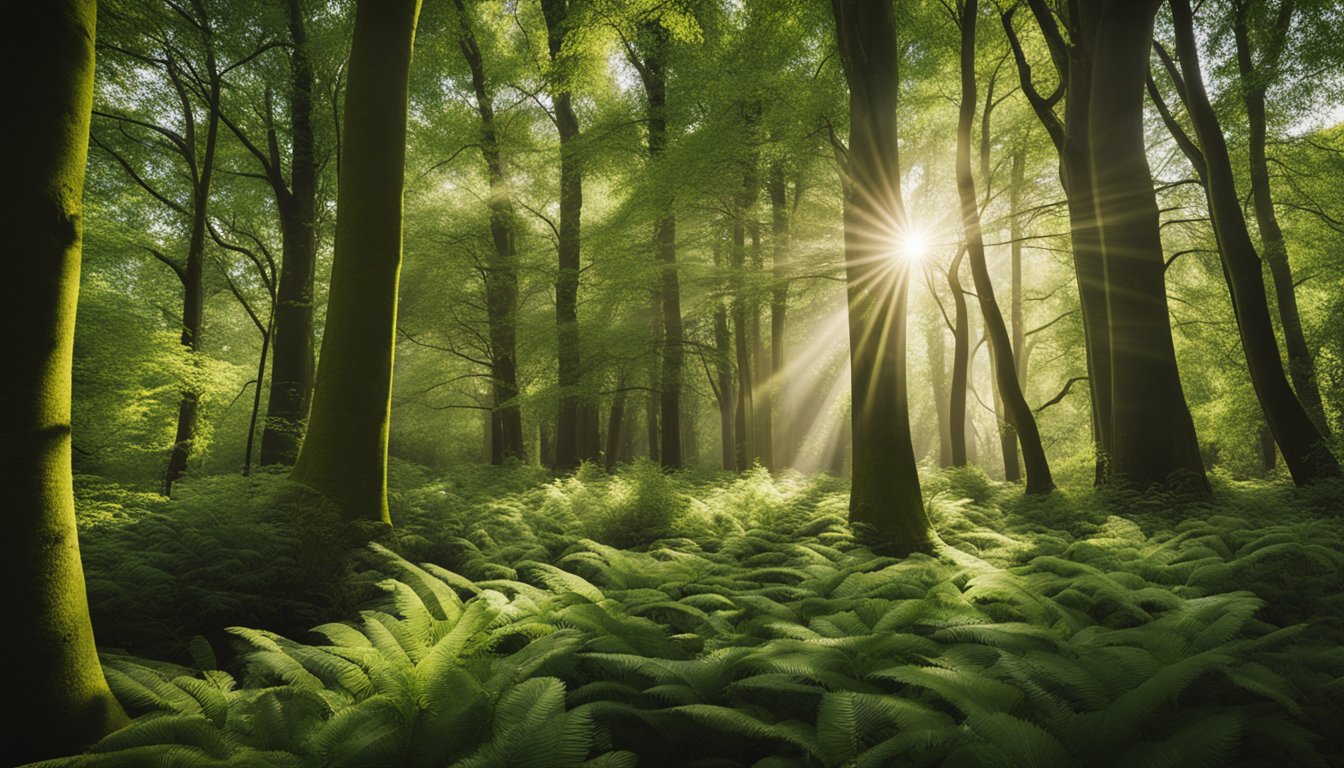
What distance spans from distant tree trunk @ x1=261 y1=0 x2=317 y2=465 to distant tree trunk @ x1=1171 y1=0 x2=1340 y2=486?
47.9 ft

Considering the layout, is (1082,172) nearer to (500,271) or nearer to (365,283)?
(365,283)

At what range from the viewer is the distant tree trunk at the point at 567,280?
14.6m

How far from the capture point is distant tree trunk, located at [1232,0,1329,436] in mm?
10234

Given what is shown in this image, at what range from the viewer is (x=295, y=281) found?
1172cm

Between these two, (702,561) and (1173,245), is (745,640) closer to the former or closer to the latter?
(702,561)

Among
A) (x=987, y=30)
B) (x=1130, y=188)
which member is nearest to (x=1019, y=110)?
(x=987, y=30)

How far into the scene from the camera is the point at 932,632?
121 inches

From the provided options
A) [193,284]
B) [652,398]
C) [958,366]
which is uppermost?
[193,284]

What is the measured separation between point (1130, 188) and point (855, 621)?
8348mm

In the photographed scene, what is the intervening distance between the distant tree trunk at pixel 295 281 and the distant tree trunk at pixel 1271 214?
641 inches

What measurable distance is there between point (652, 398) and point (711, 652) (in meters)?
20.3

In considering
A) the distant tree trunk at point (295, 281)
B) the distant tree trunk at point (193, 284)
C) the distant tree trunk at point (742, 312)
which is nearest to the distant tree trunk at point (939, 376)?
the distant tree trunk at point (742, 312)

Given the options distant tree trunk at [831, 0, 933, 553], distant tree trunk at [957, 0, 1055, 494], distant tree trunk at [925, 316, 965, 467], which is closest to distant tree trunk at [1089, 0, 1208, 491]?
distant tree trunk at [957, 0, 1055, 494]

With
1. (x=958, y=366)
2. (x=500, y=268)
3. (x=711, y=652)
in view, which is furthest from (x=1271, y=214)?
(x=500, y=268)
